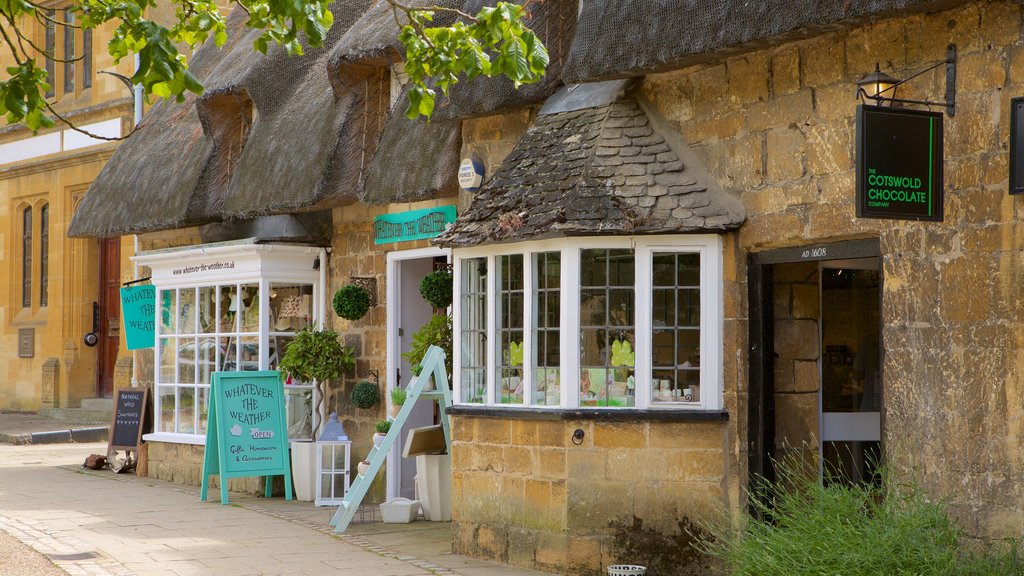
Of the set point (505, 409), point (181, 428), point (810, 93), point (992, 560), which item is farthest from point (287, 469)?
point (992, 560)

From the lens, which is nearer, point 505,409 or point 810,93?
point 810,93

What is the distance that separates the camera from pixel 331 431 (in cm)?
1210

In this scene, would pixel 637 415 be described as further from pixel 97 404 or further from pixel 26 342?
pixel 26 342

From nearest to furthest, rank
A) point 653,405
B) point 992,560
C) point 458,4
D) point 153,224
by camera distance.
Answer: point 992,560 < point 653,405 < point 458,4 < point 153,224

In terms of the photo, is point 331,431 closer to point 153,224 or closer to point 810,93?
point 153,224

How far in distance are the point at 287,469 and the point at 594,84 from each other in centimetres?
532

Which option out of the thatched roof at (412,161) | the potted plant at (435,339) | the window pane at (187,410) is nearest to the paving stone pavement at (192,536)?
the window pane at (187,410)

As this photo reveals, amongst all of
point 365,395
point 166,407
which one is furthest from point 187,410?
point 365,395

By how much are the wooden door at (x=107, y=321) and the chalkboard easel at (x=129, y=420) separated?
25.1 feet

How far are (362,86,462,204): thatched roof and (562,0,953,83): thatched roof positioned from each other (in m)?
2.42

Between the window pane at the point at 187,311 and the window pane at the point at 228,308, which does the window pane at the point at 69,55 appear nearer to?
the window pane at the point at 187,311

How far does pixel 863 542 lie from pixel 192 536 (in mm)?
5706

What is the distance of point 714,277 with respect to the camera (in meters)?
8.27

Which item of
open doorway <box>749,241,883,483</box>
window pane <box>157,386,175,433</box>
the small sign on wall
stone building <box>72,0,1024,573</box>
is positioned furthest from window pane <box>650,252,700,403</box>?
the small sign on wall
